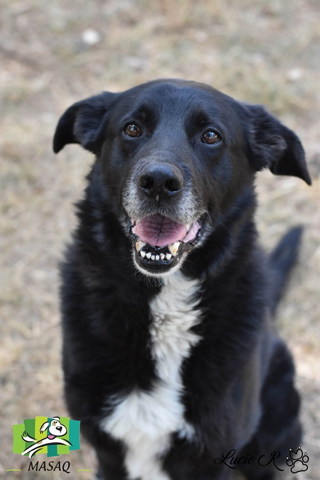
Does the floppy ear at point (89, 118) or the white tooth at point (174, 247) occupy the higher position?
the floppy ear at point (89, 118)

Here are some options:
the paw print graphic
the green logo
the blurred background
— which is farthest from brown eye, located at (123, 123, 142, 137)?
the paw print graphic

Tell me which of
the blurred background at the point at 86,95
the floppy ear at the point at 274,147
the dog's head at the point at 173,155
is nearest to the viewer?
the dog's head at the point at 173,155

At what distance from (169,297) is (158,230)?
29 cm

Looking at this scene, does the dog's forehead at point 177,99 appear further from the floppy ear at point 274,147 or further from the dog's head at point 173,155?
the floppy ear at point 274,147

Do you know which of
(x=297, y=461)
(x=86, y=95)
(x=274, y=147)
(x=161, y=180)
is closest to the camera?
(x=161, y=180)

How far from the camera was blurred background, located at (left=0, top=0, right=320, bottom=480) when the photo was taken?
329cm

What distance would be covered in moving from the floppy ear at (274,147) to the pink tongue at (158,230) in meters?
0.51

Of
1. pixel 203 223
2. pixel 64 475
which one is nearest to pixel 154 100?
pixel 203 223

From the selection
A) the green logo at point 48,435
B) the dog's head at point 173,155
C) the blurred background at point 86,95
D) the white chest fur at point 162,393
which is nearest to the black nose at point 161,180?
the dog's head at point 173,155

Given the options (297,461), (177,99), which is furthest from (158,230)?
(297,461)

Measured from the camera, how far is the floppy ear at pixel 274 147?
246 cm

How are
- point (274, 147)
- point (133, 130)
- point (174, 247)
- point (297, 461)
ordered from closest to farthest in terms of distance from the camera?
point (174, 247), point (133, 130), point (274, 147), point (297, 461)

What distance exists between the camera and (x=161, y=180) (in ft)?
6.59

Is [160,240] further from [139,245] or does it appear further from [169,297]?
[169,297]
